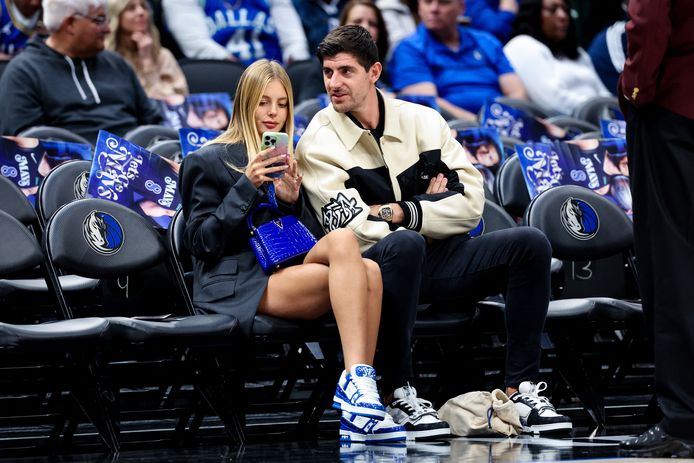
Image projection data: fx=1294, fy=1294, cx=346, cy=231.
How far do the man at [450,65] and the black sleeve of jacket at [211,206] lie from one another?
3.65 metres

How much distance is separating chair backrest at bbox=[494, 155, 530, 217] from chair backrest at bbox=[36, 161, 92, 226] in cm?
188

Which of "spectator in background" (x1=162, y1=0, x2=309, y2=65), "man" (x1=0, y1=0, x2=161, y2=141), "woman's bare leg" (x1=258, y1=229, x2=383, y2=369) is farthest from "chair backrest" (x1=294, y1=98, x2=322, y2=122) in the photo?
"woman's bare leg" (x1=258, y1=229, x2=383, y2=369)

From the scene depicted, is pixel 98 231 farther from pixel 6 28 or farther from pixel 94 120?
pixel 6 28

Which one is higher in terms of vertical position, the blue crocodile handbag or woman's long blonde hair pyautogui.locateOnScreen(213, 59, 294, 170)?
woman's long blonde hair pyautogui.locateOnScreen(213, 59, 294, 170)

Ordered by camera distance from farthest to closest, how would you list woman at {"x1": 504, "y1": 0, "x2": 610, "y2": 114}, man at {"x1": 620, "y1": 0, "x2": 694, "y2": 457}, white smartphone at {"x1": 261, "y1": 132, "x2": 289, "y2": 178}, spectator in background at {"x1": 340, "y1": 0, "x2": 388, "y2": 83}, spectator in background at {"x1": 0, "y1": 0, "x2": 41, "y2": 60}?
woman at {"x1": 504, "y1": 0, "x2": 610, "y2": 114}, spectator in background at {"x1": 340, "y1": 0, "x2": 388, "y2": 83}, spectator in background at {"x1": 0, "y1": 0, "x2": 41, "y2": 60}, white smartphone at {"x1": 261, "y1": 132, "x2": 289, "y2": 178}, man at {"x1": 620, "y1": 0, "x2": 694, "y2": 457}

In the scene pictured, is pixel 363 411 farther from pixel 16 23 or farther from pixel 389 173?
pixel 16 23

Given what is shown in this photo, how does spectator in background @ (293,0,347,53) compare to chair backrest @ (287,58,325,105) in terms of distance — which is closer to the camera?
chair backrest @ (287,58,325,105)

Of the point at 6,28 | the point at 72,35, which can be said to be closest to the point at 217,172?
the point at 72,35

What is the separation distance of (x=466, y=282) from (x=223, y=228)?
0.93 m

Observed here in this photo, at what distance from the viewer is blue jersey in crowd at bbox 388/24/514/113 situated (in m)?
8.45

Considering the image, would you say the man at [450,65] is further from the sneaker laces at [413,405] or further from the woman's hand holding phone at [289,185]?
the sneaker laces at [413,405]

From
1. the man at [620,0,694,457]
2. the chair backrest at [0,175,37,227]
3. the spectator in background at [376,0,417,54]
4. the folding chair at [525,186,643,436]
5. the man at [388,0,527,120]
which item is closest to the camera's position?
the man at [620,0,694,457]

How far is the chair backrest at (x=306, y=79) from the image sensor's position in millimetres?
8148

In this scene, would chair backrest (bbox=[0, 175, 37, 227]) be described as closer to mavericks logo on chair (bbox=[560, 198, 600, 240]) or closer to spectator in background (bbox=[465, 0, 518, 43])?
mavericks logo on chair (bbox=[560, 198, 600, 240])
